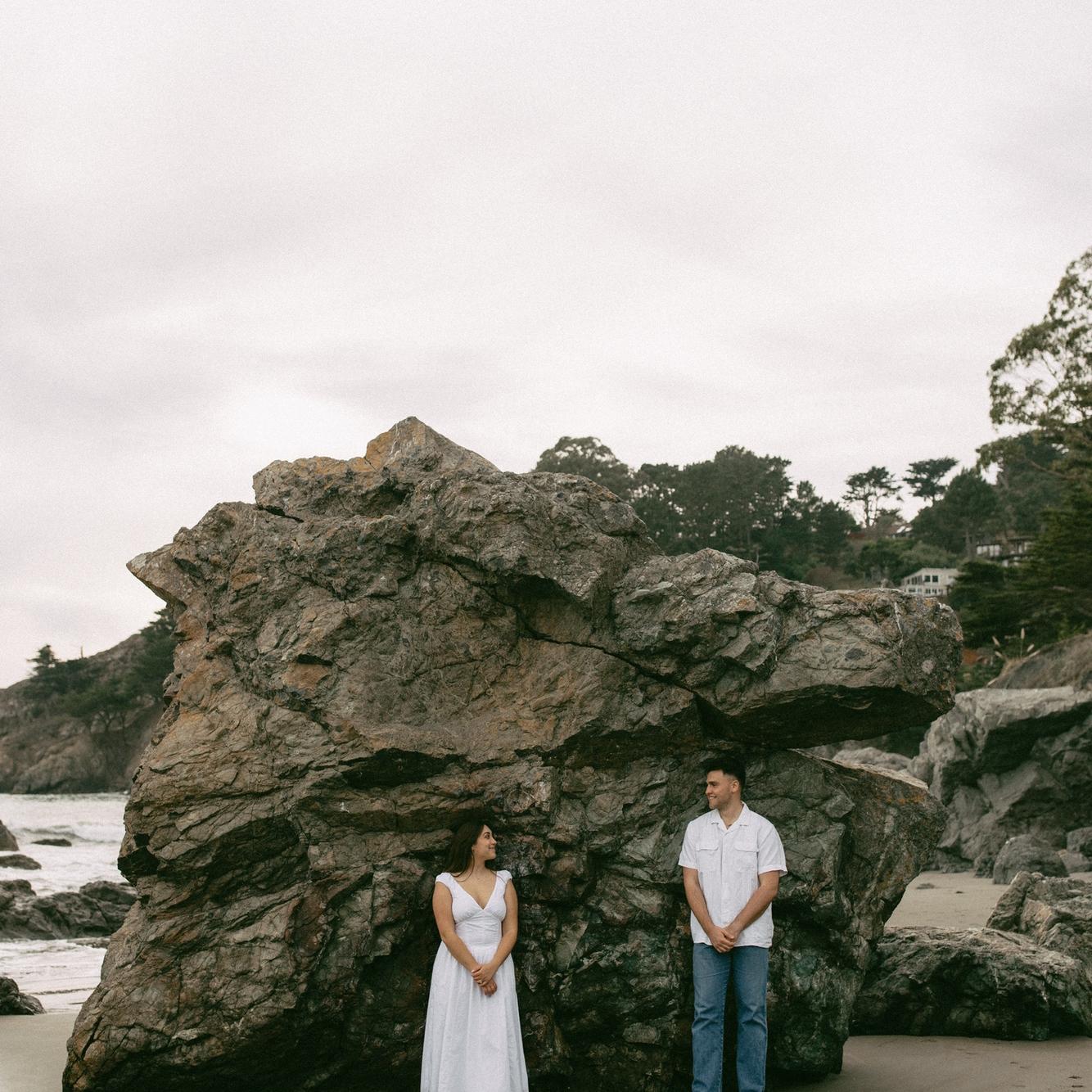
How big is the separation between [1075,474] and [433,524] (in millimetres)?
31699

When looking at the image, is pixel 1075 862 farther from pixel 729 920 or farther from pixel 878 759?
pixel 729 920

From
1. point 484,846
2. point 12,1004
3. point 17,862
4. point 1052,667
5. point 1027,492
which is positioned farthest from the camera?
point 1027,492

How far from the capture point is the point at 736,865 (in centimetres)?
633

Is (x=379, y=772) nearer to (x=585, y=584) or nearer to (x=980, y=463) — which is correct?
(x=585, y=584)

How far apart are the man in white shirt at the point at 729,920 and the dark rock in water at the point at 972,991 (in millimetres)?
1927

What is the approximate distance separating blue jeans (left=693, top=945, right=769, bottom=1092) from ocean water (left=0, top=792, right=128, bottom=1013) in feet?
20.6

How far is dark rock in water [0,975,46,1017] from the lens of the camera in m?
8.97

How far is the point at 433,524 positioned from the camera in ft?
22.6

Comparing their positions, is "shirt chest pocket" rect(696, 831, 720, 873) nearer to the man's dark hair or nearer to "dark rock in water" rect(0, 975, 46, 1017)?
the man's dark hair

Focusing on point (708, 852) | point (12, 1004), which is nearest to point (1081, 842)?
point (708, 852)

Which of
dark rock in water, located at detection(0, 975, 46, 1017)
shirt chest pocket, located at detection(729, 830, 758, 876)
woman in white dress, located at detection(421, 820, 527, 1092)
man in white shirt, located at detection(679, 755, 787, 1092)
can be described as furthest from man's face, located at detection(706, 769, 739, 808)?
dark rock in water, located at detection(0, 975, 46, 1017)

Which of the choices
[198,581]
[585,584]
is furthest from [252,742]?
[585,584]

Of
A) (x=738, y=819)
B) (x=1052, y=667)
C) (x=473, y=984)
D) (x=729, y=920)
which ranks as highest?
(x=1052, y=667)

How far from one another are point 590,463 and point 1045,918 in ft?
188
